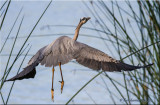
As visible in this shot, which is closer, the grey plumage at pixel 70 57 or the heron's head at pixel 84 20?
the grey plumage at pixel 70 57

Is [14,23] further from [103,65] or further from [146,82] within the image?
[146,82]

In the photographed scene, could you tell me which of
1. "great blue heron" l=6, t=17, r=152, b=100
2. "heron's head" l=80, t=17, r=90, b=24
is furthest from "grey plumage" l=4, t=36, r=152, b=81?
"heron's head" l=80, t=17, r=90, b=24

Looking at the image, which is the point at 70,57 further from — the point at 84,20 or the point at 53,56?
the point at 84,20

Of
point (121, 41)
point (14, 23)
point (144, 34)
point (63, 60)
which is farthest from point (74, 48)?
point (144, 34)

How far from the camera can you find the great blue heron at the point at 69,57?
0.93 meters

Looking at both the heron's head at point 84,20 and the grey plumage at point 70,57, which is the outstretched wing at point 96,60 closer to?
the grey plumage at point 70,57

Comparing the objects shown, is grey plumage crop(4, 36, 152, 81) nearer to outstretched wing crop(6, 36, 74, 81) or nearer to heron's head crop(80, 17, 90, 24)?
outstretched wing crop(6, 36, 74, 81)

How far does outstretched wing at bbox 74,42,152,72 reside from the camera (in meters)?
0.96

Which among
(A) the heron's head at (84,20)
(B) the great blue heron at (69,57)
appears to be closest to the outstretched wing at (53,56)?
(B) the great blue heron at (69,57)

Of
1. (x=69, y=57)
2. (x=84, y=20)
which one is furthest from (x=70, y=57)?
(x=84, y=20)

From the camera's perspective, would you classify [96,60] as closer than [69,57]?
No

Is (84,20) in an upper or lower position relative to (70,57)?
upper

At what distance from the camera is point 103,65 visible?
101 cm

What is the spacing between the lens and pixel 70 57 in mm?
924
